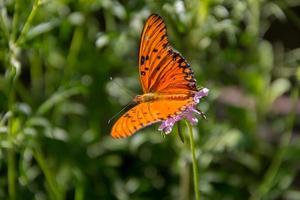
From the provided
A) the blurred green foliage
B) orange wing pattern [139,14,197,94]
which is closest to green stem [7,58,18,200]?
the blurred green foliage

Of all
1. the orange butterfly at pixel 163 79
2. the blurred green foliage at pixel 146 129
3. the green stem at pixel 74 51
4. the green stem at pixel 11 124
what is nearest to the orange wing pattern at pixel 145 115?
the orange butterfly at pixel 163 79

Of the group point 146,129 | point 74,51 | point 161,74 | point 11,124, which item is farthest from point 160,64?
point 146,129

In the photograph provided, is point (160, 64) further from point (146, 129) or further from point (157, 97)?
point (146, 129)

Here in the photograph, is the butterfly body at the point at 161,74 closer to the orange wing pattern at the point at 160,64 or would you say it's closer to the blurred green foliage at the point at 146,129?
the orange wing pattern at the point at 160,64

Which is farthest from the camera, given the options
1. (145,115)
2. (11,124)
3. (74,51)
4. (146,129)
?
(146,129)

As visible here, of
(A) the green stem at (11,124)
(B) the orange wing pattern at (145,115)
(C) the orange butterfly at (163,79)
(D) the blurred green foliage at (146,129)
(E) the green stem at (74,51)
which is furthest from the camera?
(E) the green stem at (74,51)

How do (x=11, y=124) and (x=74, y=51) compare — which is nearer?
(x=11, y=124)

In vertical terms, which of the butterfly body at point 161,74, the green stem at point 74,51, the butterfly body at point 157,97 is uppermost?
the green stem at point 74,51

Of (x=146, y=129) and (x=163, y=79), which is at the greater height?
(x=146, y=129)
